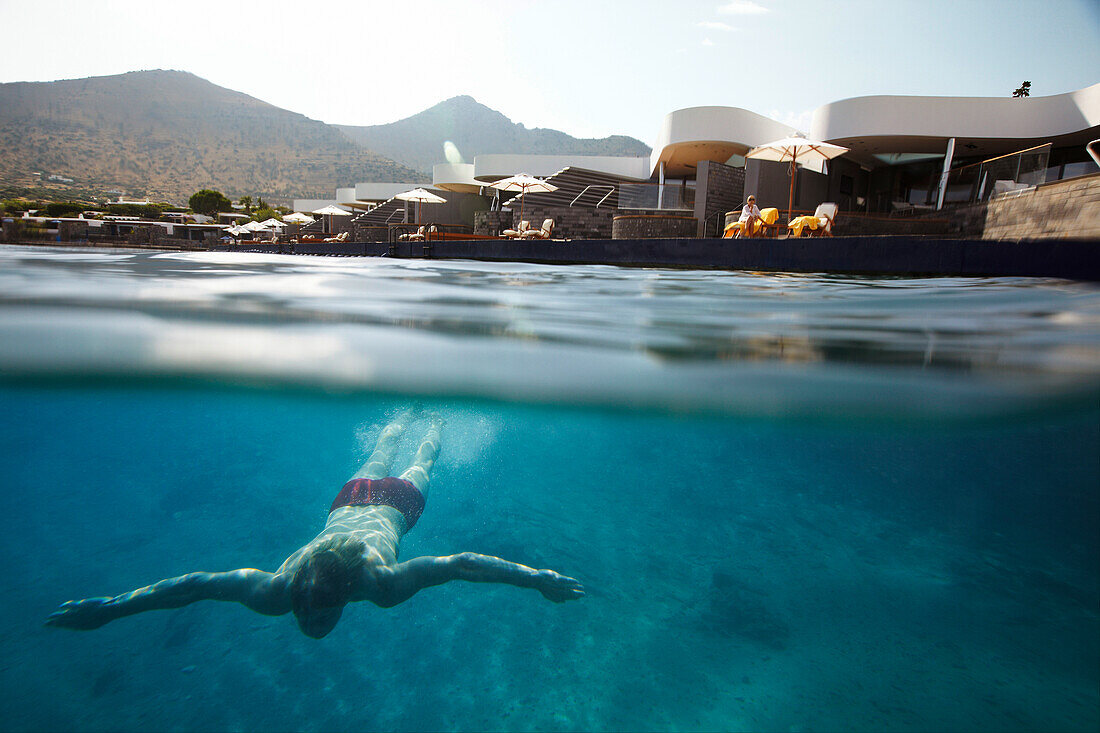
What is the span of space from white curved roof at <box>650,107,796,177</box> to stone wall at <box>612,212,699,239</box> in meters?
9.07

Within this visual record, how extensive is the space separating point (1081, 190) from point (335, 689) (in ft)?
46.7

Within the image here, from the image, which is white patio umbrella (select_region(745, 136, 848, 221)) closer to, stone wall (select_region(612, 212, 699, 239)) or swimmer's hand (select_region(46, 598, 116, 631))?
stone wall (select_region(612, 212, 699, 239))

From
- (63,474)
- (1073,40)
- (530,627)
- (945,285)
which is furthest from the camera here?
(1073,40)

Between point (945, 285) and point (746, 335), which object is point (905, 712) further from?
point (945, 285)

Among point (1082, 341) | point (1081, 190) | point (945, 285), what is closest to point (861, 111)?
point (1081, 190)

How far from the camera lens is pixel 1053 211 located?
38.2 ft

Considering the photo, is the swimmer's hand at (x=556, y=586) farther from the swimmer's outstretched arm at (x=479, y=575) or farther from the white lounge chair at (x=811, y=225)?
the white lounge chair at (x=811, y=225)

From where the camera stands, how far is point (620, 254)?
11820 millimetres

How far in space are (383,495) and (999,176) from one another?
19.1m

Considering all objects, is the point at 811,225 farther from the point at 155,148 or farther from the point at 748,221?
the point at 155,148

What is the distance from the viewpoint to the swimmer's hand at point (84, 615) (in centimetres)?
283

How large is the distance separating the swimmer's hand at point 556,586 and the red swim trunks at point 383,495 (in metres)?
1.38

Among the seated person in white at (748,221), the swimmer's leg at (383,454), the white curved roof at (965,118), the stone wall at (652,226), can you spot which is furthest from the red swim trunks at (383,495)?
the white curved roof at (965,118)

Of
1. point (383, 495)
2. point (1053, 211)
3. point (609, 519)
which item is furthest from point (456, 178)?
point (383, 495)
